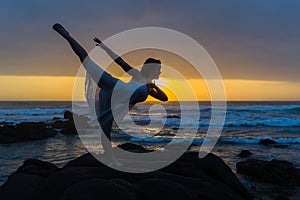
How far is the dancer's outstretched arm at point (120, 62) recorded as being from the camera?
16.1 ft

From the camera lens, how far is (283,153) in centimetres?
1378

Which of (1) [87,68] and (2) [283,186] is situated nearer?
(1) [87,68]

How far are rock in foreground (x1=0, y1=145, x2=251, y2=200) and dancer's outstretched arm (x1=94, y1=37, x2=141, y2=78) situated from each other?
1353 mm

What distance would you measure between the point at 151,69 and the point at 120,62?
0.53 meters

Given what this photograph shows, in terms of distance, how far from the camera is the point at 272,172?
865 cm

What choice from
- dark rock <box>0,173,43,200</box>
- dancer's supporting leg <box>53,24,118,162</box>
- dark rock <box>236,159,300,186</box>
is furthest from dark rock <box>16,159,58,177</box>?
dark rock <box>236,159,300,186</box>

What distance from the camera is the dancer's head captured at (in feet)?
15.5

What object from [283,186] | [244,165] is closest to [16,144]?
[244,165]

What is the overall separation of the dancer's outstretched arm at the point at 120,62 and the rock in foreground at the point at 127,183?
1.35 metres

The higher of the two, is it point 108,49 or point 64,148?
point 108,49

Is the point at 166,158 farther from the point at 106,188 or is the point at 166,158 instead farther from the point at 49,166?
the point at 106,188

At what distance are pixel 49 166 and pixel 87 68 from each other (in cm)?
165

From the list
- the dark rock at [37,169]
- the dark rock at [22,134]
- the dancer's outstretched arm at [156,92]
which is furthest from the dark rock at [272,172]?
the dark rock at [22,134]

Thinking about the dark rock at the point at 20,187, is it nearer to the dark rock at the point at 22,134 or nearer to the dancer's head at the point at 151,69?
the dancer's head at the point at 151,69
